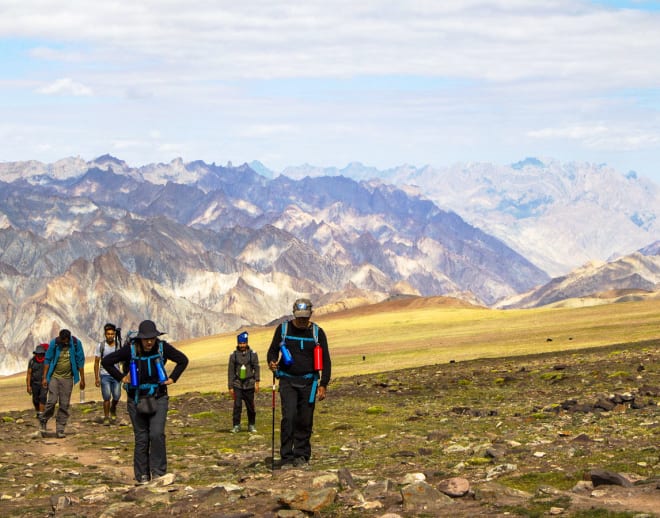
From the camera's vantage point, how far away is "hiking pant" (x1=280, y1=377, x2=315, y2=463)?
18.4 meters

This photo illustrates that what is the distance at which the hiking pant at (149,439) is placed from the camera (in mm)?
17828

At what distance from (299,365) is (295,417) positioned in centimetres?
106

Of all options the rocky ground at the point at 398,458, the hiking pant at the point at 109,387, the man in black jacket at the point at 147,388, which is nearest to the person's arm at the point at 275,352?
the man in black jacket at the point at 147,388

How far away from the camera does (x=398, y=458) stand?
19.8 meters

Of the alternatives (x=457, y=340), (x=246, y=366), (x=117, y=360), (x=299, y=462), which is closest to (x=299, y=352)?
(x=299, y=462)

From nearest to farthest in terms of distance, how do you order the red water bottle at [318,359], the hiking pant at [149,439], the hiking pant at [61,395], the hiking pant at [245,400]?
1. the hiking pant at [149,439]
2. the red water bottle at [318,359]
3. the hiking pant at [61,395]
4. the hiking pant at [245,400]

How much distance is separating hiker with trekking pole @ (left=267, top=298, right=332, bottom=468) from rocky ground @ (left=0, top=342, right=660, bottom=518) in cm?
116

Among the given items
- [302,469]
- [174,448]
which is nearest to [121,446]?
[174,448]

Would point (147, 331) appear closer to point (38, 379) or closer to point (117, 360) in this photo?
point (117, 360)

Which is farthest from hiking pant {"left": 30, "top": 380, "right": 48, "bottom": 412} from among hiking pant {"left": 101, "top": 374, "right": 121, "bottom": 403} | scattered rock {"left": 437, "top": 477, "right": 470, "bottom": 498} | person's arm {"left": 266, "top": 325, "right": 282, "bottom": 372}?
scattered rock {"left": 437, "top": 477, "right": 470, "bottom": 498}

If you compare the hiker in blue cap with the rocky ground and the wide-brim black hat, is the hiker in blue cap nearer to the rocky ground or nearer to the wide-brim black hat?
the rocky ground

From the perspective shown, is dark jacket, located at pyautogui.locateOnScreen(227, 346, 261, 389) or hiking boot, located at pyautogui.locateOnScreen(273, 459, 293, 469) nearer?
hiking boot, located at pyautogui.locateOnScreen(273, 459, 293, 469)

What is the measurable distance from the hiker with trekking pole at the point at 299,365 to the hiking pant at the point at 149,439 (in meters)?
2.21

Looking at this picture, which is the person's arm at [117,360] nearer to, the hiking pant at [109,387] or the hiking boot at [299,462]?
the hiking boot at [299,462]
